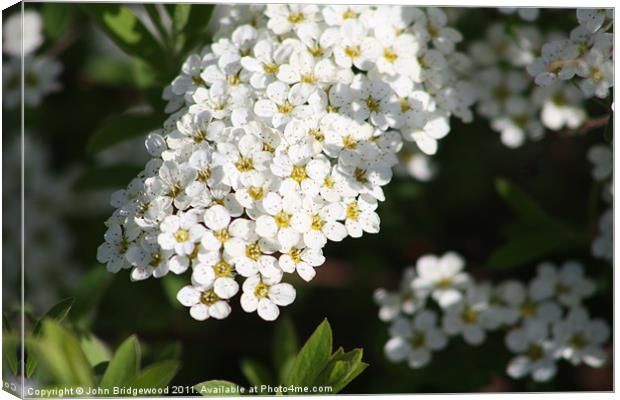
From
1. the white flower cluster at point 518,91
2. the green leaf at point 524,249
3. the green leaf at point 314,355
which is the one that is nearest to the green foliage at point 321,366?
the green leaf at point 314,355

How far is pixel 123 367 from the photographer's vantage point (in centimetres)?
232

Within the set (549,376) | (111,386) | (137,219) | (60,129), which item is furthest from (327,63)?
(60,129)

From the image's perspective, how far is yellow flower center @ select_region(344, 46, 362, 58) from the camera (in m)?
2.45

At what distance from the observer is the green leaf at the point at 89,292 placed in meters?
2.78

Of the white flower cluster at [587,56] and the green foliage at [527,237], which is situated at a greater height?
the white flower cluster at [587,56]

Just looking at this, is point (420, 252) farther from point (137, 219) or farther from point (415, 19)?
point (137, 219)

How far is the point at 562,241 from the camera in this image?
9.77 feet

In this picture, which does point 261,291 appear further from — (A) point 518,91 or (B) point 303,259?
(A) point 518,91

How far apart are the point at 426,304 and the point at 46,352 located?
1674mm

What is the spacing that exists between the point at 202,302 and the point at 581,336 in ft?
4.74

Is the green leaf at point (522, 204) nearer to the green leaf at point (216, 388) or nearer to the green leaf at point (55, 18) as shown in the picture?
the green leaf at point (216, 388)

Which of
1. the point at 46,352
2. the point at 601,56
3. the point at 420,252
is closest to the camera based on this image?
the point at 46,352

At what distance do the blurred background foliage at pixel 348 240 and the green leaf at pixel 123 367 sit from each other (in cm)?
36

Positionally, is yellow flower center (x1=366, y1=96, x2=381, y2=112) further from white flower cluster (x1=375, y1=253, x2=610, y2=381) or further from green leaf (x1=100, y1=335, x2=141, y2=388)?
green leaf (x1=100, y1=335, x2=141, y2=388)
